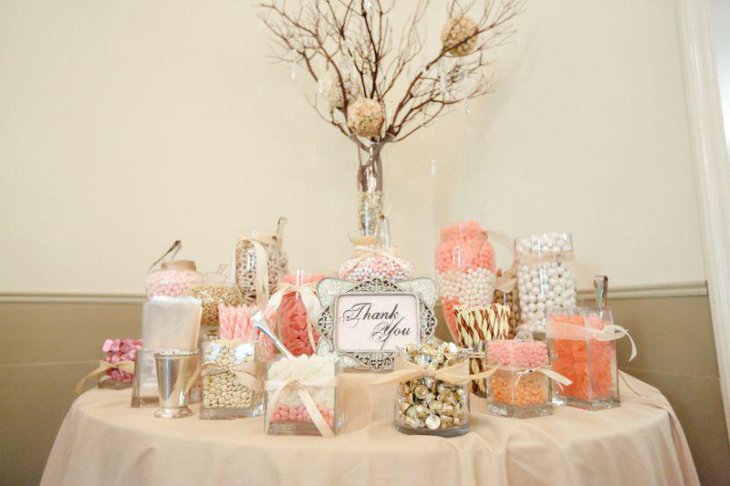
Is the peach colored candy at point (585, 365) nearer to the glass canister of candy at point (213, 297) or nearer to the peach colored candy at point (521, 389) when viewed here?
the peach colored candy at point (521, 389)

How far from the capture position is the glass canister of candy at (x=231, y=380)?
2.74 feet

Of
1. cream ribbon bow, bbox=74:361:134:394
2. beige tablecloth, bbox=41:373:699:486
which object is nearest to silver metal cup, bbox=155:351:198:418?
beige tablecloth, bbox=41:373:699:486

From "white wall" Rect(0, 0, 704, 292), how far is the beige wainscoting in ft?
0.26

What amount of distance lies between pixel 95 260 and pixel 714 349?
6.42 ft

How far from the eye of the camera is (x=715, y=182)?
1.14 meters

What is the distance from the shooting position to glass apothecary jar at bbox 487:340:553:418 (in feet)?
2.72

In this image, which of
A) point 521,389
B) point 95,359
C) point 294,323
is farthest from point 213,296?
point 95,359

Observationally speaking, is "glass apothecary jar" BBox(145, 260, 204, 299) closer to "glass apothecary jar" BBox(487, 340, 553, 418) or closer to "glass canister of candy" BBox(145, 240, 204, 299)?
"glass canister of candy" BBox(145, 240, 204, 299)

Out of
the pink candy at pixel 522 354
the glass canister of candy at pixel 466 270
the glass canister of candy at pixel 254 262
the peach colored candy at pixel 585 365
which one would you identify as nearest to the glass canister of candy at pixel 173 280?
the glass canister of candy at pixel 254 262

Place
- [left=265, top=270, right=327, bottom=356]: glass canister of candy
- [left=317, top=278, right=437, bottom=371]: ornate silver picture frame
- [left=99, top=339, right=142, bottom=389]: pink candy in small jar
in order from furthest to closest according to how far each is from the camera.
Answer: [left=99, top=339, right=142, bottom=389]: pink candy in small jar → [left=265, top=270, right=327, bottom=356]: glass canister of candy → [left=317, top=278, right=437, bottom=371]: ornate silver picture frame

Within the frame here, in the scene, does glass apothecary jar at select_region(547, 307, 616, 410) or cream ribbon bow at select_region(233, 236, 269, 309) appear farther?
cream ribbon bow at select_region(233, 236, 269, 309)

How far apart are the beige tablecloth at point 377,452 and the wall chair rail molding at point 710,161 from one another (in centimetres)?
37

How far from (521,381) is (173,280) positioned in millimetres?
896

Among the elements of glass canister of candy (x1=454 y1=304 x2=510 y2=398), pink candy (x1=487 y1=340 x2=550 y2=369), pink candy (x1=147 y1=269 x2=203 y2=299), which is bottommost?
pink candy (x1=487 y1=340 x2=550 y2=369)
